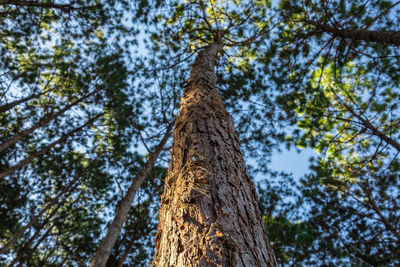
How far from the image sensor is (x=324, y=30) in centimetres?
468

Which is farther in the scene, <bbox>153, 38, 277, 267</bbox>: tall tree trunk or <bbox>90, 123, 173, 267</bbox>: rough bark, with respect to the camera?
<bbox>90, 123, 173, 267</bbox>: rough bark

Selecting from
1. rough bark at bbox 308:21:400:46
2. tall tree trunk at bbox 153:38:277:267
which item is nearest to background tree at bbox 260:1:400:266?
rough bark at bbox 308:21:400:46

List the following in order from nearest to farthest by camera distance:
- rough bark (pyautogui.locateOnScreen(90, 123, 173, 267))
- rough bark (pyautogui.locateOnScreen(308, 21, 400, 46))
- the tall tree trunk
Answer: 1. the tall tree trunk
2. rough bark (pyautogui.locateOnScreen(308, 21, 400, 46))
3. rough bark (pyautogui.locateOnScreen(90, 123, 173, 267))

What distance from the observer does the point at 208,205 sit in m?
1.12

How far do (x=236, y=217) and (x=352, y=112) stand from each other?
616cm

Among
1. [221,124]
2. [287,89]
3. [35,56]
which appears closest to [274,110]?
[287,89]

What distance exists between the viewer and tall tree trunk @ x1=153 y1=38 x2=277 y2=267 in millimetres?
910

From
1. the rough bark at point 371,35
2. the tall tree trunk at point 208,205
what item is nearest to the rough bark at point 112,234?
the tall tree trunk at point 208,205

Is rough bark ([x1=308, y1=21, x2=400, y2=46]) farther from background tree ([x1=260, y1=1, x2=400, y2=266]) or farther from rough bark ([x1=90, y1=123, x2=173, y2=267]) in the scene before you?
rough bark ([x1=90, y1=123, x2=173, y2=267])

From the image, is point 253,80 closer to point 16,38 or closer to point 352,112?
point 352,112

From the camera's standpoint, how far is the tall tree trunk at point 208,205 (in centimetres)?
91

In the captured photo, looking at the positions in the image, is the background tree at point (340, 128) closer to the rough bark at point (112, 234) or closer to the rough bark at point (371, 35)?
the rough bark at point (371, 35)

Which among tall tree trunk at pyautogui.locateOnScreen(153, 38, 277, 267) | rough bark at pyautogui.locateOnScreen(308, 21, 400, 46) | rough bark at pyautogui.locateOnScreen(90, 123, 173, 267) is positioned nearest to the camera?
tall tree trunk at pyautogui.locateOnScreen(153, 38, 277, 267)

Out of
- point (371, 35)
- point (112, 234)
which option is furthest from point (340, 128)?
point (112, 234)
